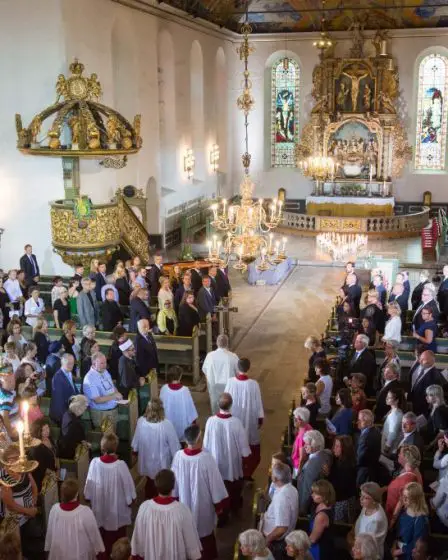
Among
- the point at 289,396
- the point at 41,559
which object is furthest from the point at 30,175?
the point at 41,559

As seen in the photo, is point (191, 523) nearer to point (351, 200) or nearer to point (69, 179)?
point (69, 179)

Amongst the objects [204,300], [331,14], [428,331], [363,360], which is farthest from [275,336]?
[331,14]

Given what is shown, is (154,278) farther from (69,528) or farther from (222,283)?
(69,528)

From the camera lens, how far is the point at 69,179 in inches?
689

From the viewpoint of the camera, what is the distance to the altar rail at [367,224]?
2562 centimetres

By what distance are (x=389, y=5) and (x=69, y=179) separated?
50.7 ft

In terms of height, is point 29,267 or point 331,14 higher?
point 331,14

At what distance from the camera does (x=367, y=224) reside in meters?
25.6

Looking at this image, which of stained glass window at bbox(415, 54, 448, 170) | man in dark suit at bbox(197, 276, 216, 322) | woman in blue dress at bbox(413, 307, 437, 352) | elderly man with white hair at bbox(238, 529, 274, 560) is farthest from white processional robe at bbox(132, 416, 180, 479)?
stained glass window at bbox(415, 54, 448, 170)

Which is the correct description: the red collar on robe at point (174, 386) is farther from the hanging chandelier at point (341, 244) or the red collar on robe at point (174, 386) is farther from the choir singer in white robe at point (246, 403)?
the hanging chandelier at point (341, 244)

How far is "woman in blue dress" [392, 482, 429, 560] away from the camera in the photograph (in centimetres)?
584

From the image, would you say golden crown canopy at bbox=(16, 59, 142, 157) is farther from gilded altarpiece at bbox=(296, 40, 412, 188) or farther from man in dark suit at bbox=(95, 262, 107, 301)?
gilded altarpiece at bbox=(296, 40, 412, 188)

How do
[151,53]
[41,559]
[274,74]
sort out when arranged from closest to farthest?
1. [41,559]
2. [151,53]
3. [274,74]

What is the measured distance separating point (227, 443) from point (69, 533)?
2268 millimetres
